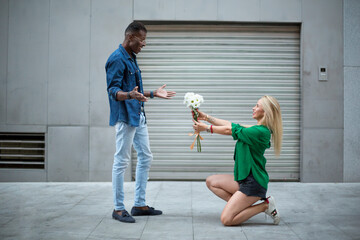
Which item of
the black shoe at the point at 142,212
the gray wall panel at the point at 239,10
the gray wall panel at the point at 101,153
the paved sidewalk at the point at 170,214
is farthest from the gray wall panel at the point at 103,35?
the black shoe at the point at 142,212

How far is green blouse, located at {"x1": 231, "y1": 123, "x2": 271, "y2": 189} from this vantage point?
3.95m

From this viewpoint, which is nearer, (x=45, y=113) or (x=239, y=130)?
(x=239, y=130)

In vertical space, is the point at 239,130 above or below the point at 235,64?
below

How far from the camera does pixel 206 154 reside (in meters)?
7.19

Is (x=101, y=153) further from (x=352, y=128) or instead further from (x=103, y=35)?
(x=352, y=128)

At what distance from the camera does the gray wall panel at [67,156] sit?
22.8ft

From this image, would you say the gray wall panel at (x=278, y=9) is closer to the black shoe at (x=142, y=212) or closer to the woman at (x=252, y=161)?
the woman at (x=252, y=161)

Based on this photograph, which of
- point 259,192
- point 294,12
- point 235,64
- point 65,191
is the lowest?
point 65,191

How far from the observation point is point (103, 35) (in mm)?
6992

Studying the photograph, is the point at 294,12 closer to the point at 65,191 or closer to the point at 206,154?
the point at 206,154

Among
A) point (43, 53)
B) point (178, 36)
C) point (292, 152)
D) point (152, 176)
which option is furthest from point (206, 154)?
point (43, 53)

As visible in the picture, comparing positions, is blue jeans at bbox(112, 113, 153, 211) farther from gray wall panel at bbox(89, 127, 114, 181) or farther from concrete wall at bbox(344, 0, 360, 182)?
concrete wall at bbox(344, 0, 360, 182)

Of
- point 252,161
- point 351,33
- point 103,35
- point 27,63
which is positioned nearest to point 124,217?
point 252,161

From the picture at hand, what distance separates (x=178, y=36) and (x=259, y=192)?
415 centimetres
